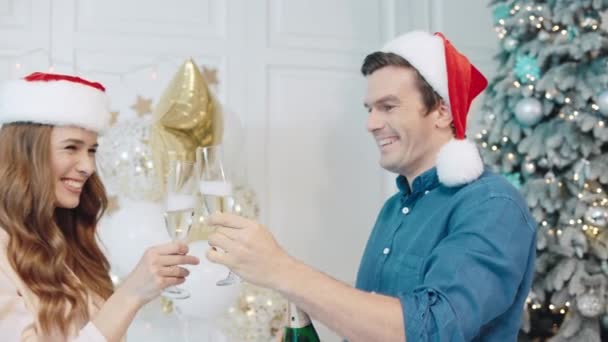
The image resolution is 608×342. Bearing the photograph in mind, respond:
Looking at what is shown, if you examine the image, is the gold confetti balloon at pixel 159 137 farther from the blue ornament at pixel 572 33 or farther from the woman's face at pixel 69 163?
the blue ornament at pixel 572 33

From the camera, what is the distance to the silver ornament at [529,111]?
275cm

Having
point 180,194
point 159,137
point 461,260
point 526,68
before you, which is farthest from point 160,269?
point 526,68

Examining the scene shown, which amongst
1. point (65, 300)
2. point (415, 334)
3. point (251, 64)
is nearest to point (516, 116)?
point (251, 64)

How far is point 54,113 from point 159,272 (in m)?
0.65

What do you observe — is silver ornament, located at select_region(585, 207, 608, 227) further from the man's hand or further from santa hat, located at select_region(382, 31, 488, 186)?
the man's hand

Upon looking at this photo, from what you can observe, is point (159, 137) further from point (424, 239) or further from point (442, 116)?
point (424, 239)

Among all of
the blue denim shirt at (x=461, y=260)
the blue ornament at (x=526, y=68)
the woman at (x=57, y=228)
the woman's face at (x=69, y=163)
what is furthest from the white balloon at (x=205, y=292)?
Result: the blue ornament at (x=526, y=68)

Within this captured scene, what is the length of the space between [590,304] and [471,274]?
4.90 ft

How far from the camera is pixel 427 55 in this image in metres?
1.84

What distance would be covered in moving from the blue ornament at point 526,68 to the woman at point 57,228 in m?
1.72

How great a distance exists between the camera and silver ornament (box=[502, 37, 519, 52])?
2869 mm

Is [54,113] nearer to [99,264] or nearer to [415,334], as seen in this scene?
[99,264]

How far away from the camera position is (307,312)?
1.33 meters

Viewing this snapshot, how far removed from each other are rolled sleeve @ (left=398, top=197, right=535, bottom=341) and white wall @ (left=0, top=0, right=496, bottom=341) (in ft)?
6.72
